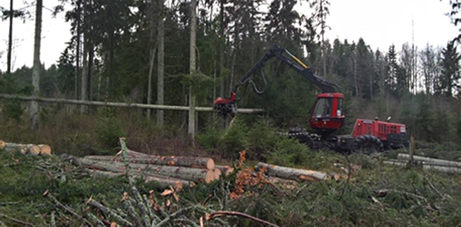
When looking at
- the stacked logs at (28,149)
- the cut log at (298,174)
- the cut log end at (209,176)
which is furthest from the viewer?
the stacked logs at (28,149)

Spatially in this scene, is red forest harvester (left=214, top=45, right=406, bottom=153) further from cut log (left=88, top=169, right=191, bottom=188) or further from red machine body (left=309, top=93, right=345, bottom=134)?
cut log (left=88, top=169, right=191, bottom=188)

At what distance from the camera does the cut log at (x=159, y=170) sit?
8377 mm

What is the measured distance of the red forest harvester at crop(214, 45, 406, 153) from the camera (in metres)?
16.8

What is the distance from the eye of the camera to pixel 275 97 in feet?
76.1

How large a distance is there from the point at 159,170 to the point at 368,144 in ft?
36.9

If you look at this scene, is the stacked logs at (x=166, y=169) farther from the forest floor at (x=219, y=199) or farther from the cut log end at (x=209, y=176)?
the forest floor at (x=219, y=199)

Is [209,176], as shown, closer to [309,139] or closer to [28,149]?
[28,149]

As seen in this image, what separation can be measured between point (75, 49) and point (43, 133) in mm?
15863

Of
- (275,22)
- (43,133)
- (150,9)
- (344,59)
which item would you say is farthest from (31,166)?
(344,59)

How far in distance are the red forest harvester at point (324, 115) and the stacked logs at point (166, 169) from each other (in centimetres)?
720

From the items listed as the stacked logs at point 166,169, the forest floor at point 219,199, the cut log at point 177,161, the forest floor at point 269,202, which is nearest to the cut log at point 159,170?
the stacked logs at point 166,169

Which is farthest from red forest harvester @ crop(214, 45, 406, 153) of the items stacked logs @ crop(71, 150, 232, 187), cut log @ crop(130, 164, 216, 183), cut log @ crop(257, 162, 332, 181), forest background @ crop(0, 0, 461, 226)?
cut log @ crop(130, 164, 216, 183)

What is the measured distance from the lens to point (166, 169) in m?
9.08

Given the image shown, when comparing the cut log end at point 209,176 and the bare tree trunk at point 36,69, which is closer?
the cut log end at point 209,176
